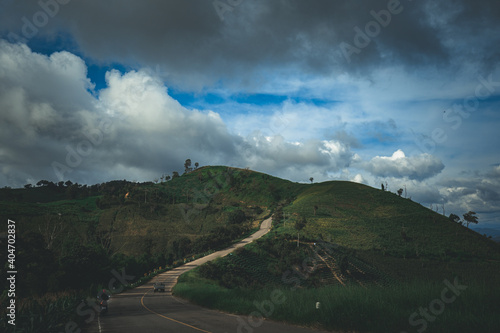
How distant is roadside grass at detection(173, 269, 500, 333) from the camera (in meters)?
10.4

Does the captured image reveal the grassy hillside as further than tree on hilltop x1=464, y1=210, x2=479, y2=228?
No

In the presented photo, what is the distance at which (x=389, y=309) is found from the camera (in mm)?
12172

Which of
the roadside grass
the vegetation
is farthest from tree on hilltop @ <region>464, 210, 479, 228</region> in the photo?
the roadside grass

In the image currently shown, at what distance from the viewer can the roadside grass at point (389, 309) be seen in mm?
10398

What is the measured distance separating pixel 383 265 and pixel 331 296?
6371 centimetres

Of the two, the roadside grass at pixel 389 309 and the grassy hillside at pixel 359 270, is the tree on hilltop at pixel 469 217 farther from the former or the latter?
the roadside grass at pixel 389 309

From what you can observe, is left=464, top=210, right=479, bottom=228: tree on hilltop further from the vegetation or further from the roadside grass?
the roadside grass

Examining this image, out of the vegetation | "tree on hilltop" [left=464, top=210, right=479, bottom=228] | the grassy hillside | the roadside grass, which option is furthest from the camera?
"tree on hilltop" [left=464, top=210, right=479, bottom=228]

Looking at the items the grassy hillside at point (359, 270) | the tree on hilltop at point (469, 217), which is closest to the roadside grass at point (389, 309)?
the grassy hillside at point (359, 270)

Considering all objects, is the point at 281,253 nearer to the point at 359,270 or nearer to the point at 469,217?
the point at 359,270

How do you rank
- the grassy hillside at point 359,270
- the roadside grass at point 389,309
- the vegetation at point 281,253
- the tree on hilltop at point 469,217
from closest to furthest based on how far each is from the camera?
the roadside grass at point 389,309, the grassy hillside at point 359,270, the vegetation at point 281,253, the tree on hilltop at point 469,217

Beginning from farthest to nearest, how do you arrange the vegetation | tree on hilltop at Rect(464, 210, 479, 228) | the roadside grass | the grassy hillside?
tree on hilltop at Rect(464, 210, 479, 228), the vegetation, the grassy hillside, the roadside grass


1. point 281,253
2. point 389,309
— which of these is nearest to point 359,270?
point 281,253

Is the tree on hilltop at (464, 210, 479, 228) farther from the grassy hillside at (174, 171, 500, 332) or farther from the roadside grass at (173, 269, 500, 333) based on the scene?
the roadside grass at (173, 269, 500, 333)
